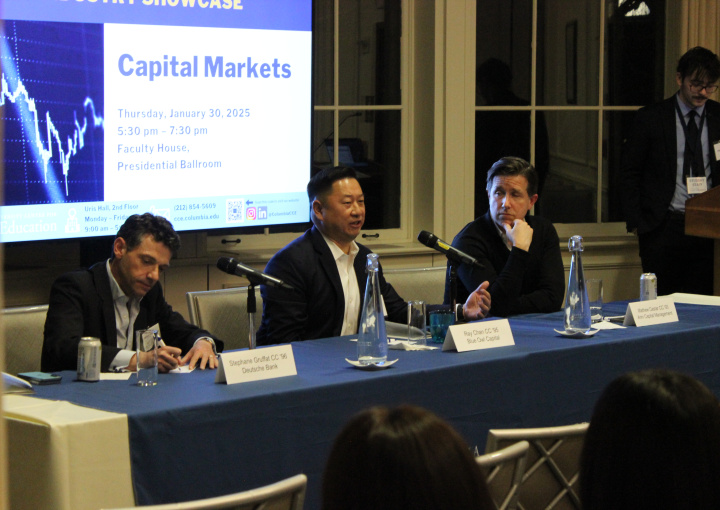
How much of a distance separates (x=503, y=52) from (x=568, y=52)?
43 centimetres

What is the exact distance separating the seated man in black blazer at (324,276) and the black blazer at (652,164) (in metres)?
2.04

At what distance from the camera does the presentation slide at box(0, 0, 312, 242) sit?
130 inches

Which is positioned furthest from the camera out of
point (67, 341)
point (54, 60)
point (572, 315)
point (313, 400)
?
point (54, 60)

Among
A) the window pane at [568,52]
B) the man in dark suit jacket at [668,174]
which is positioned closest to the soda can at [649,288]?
the man in dark suit jacket at [668,174]

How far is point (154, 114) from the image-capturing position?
3.67 m

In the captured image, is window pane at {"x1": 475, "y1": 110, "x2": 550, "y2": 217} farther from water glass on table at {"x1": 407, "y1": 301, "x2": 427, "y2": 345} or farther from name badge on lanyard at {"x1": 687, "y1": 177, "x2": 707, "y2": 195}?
water glass on table at {"x1": 407, "y1": 301, "x2": 427, "y2": 345}

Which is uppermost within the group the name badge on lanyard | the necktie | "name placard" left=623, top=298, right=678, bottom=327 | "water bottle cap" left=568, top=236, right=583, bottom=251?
the necktie

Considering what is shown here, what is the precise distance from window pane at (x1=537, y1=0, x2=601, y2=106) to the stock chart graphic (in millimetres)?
2475

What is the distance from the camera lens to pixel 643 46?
5133 millimetres

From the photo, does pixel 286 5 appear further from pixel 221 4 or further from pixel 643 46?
pixel 643 46

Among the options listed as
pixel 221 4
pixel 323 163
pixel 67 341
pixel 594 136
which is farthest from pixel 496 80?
pixel 67 341

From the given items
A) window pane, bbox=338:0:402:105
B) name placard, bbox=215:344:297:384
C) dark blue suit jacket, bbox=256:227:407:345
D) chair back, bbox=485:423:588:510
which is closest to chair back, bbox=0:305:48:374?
dark blue suit jacket, bbox=256:227:407:345

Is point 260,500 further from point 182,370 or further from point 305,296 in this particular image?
point 305,296

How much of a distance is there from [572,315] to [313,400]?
3.42 ft
